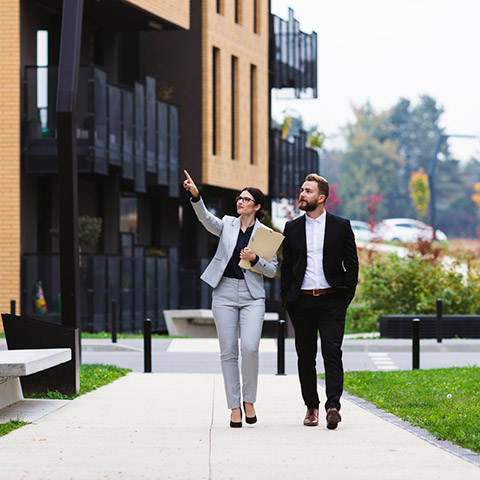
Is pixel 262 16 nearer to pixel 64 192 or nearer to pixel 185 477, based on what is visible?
pixel 64 192

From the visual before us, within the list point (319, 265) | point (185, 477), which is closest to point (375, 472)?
point (185, 477)

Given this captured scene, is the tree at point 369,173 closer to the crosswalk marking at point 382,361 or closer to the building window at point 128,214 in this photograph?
the building window at point 128,214

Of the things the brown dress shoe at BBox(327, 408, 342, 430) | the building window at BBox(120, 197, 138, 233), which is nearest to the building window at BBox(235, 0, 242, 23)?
the building window at BBox(120, 197, 138, 233)

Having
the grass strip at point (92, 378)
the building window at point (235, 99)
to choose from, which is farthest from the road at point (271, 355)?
the building window at point (235, 99)

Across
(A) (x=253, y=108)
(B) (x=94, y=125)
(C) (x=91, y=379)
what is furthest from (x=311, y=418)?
(A) (x=253, y=108)

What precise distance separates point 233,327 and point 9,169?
17021 millimetres

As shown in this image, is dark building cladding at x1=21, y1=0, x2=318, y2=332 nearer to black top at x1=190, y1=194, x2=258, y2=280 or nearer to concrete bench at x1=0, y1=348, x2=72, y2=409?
concrete bench at x1=0, y1=348, x2=72, y2=409

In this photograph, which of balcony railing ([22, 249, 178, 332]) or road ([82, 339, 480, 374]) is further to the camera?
balcony railing ([22, 249, 178, 332])

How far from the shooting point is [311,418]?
32.3 ft

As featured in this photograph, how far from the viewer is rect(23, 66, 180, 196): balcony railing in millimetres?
26078

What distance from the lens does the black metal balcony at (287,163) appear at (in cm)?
3891

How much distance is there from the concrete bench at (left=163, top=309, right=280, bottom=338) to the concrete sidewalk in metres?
16.8

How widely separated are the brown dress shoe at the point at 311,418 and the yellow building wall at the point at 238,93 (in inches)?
898

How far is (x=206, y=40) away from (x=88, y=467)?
2611 centimetres
